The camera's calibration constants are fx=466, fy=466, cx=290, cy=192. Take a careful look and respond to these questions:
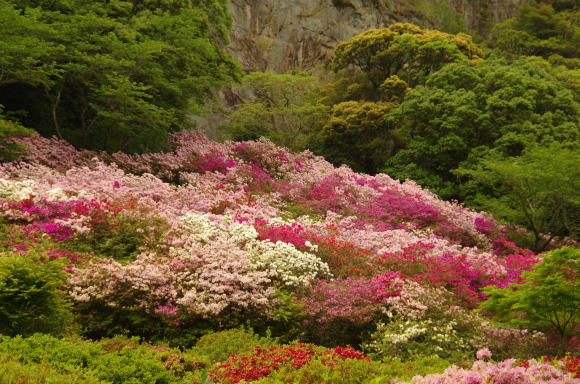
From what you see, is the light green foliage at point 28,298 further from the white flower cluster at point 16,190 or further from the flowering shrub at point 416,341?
the flowering shrub at point 416,341

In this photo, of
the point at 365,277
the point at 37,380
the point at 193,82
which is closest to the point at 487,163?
the point at 365,277

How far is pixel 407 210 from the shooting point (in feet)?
48.2

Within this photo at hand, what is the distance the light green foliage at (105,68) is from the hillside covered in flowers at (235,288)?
7.19 ft

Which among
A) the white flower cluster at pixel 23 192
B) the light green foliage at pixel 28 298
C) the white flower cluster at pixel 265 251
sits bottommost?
the white flower cluster at pixel 265 251

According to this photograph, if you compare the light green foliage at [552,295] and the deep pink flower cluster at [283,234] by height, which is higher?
the light green foliage at [552,295]

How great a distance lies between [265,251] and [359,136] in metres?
16.4

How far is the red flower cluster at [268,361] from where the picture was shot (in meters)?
4.89

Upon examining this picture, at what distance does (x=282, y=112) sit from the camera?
78.2 ft

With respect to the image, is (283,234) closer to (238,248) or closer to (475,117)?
(238,248)

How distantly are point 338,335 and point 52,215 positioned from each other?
592 centimetres

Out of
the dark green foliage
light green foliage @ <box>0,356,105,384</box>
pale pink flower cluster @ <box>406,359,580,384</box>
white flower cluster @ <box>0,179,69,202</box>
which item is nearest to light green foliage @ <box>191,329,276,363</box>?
light green foliage @ <box>0,356,105,384</box>

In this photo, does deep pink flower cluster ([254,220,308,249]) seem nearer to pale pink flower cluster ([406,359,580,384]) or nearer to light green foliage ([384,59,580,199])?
pale pink flower cluster ([406,359,580,384])

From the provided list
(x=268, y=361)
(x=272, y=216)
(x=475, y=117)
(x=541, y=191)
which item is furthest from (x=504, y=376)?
(x=475, y=117)

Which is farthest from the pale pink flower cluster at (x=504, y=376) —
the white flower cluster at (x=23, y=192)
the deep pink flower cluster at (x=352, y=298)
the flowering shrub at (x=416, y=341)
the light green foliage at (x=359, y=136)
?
the light green foliage at (x=359, y=136)
